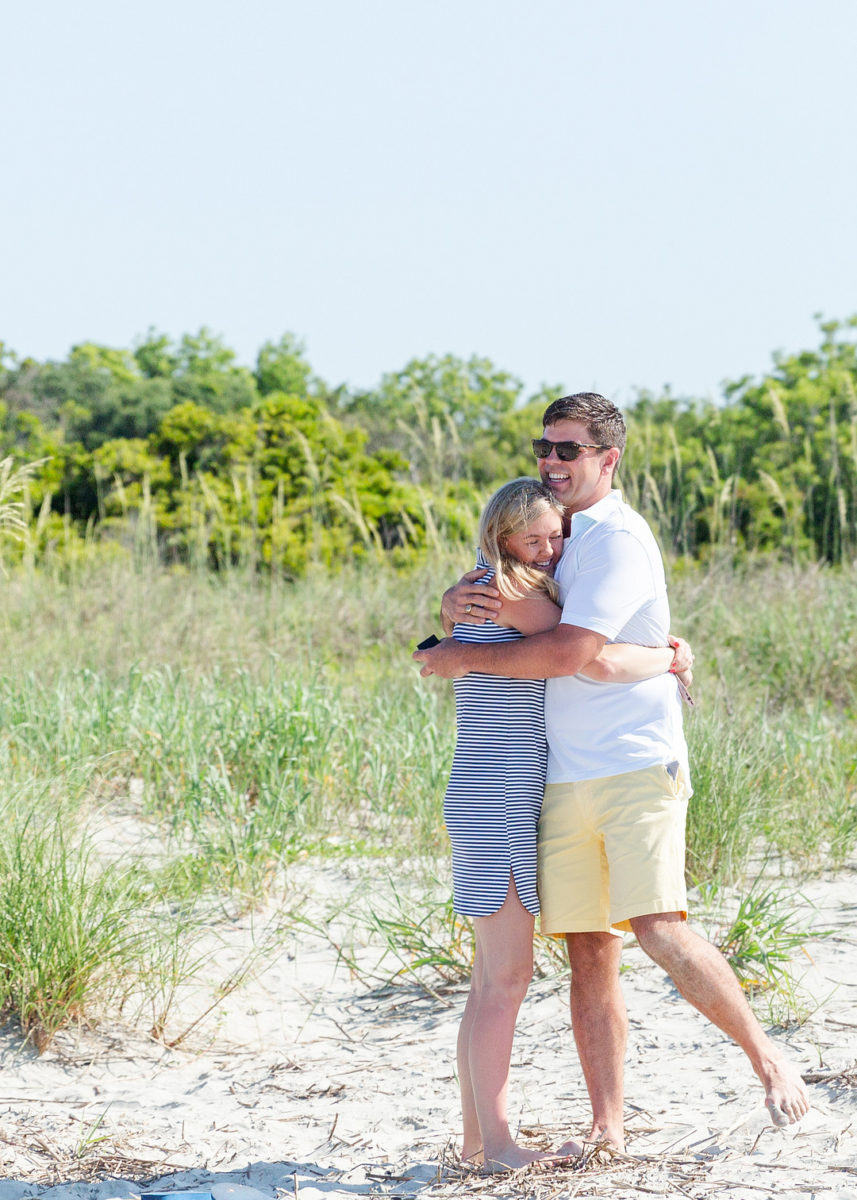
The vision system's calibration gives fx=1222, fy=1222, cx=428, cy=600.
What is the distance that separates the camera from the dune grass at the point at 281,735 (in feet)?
14.6

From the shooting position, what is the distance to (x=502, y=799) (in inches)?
110

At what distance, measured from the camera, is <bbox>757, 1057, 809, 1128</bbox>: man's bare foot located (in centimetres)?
269

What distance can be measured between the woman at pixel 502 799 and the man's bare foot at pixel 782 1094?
1.78 ft

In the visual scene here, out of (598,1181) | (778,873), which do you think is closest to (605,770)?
(598,1181)

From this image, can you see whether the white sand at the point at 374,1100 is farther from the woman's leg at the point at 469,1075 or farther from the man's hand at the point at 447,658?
the man's hand at the point at 447,658

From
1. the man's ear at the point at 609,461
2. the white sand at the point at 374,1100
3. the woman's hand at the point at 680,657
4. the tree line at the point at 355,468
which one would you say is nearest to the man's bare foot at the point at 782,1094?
the white sand at the point at 374,1100

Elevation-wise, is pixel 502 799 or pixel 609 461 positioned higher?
pixel 609 461

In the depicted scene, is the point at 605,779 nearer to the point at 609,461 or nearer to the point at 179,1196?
the point at 609,461

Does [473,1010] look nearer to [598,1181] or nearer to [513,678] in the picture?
[598,1181]

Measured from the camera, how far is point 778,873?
4797 mm

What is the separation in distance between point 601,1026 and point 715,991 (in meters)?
0.31

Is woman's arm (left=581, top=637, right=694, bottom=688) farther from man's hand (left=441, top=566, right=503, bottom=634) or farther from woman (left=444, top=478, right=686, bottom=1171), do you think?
man's hand (left=441, top=566, right=503, bottom=634)

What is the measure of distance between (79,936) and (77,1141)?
0.64m

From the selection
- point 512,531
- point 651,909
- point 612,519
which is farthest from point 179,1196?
point 612,519
